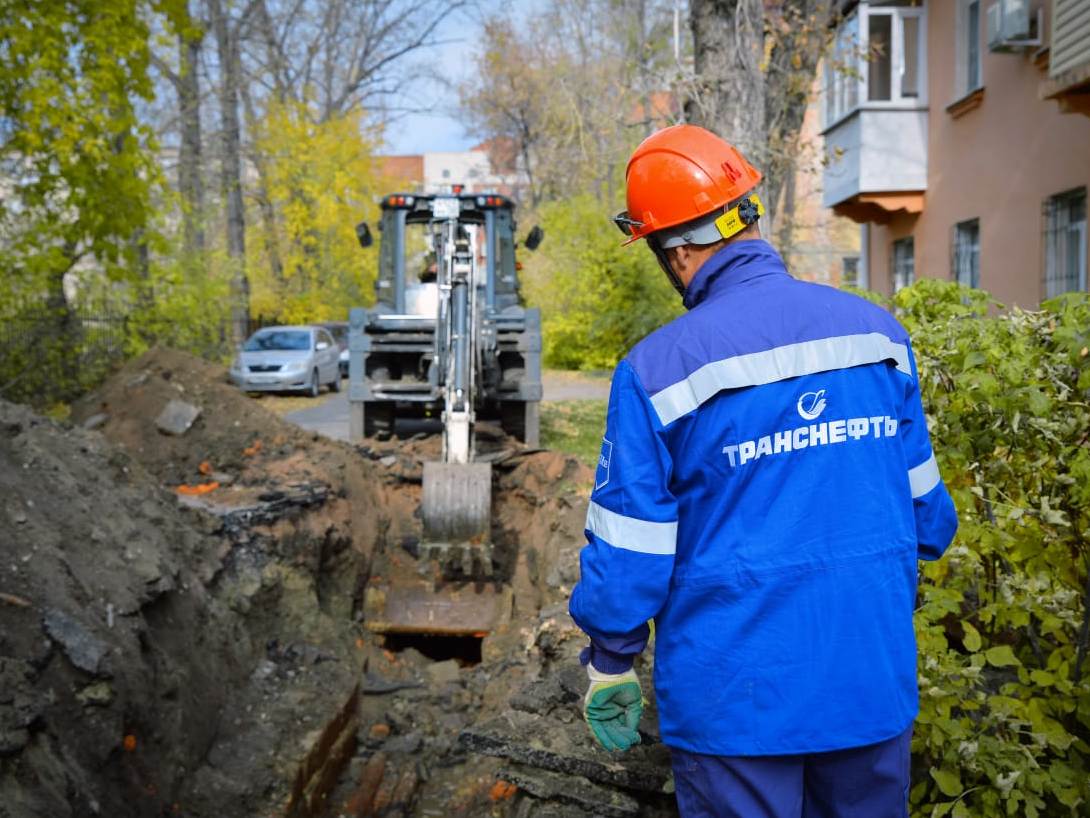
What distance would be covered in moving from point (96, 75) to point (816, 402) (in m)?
11.0

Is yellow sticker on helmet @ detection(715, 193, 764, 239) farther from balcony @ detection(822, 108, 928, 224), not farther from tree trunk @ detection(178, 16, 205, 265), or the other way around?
tree trunk @ detection(178, 16, 205, 265)

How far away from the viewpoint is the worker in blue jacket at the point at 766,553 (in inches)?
89.7

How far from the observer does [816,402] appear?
2334mm

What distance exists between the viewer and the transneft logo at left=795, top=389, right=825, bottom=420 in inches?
91.6

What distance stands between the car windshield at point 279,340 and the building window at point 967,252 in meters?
13.0

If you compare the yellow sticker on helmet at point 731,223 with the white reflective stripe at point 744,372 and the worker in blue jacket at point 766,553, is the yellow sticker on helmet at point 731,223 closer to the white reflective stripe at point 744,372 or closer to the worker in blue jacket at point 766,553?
the worker in blue jacket at point 766,553

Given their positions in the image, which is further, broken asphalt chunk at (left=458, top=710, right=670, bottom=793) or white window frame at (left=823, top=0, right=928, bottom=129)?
white window frame at (left=823, top=0, right=928, bottom=129)

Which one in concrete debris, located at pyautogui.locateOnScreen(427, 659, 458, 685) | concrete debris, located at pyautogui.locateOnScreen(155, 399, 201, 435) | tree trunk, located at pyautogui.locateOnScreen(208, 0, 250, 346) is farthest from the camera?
tree trunk, located at pyautogui.locateOnScreen(208, 0, 250, 346)

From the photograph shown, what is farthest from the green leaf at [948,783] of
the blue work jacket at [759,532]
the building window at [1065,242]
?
the building window at [1065,242]

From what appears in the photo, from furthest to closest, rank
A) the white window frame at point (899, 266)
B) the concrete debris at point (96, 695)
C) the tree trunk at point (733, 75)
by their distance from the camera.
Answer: the white window frame at point (899, 266)
the tree trunk at point (733, 75)
the concrete debris at point (96, 695)

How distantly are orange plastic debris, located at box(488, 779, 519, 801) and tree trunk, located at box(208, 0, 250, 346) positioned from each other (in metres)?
19.1

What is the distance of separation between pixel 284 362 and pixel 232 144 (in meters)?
6.80

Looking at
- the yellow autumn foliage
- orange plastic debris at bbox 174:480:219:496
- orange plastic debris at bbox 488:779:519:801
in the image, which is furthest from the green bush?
the yellow autumn foliage

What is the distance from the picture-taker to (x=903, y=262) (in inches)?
659
